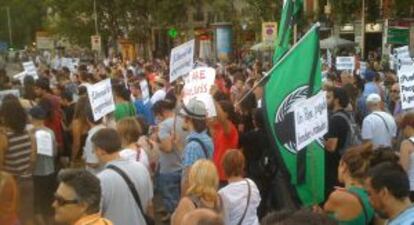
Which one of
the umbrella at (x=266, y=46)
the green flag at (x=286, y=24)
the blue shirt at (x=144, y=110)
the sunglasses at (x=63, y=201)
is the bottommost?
the umbrella at (x=266, y=46)

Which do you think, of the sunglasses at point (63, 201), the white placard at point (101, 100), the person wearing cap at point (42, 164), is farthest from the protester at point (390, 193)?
the white placard at point (101, 100)

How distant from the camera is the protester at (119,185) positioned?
18.1ft

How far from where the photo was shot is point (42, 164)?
8.26m

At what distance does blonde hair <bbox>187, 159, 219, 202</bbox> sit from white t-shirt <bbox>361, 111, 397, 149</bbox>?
3.77m

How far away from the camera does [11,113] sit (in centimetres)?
739

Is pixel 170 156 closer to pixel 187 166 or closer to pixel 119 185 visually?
pixel 187 166

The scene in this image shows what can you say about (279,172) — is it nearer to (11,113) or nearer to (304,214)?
(11,113)

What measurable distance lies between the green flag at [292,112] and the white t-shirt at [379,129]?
2.52 m

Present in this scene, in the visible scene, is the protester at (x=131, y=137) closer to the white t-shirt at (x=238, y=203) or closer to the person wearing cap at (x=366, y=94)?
the white t-shirt at (x=238, y=203)

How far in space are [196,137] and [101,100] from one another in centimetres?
242

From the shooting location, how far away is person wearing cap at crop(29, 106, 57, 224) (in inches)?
320

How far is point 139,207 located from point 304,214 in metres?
2.69

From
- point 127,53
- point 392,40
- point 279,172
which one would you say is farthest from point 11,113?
point 127,53

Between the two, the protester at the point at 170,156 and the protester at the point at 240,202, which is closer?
the protester at the point at 240,202
